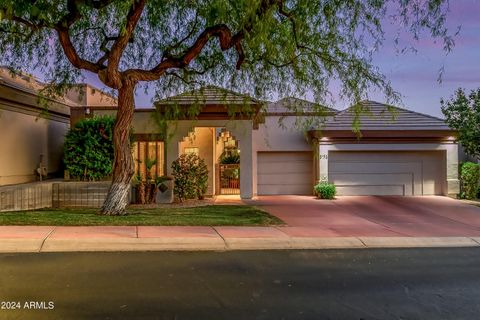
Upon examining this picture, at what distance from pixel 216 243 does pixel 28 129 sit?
1067cm

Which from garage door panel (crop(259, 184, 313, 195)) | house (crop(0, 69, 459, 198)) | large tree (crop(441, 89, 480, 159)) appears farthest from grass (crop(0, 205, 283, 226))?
large tree (crop(441, 89, 480, 159))

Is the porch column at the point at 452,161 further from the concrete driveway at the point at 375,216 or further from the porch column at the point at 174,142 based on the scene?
the porch column at the point at 174,142

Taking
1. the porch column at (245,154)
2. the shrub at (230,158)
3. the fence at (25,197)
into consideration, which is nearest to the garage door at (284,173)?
the shrub at (230,158)

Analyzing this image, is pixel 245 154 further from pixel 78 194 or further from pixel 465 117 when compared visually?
pixel 465 117

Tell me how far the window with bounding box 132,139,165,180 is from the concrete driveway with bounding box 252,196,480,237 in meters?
4.58

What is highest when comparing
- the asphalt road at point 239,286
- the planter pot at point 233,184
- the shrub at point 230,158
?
the shrub at point 230,158

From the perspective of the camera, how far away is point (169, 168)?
1738 cm

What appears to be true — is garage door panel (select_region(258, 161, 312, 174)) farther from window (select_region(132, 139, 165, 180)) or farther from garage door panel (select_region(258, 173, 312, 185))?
window (select_region(132, 139, 165, 180))

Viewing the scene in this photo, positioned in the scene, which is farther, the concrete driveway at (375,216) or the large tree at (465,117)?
the large tree at (465,117)

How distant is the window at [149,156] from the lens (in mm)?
17695

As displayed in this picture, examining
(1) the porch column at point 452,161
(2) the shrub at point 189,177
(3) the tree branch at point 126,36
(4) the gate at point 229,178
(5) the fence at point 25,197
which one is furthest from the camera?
(4) the gate at point 229,178

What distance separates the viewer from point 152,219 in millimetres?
11164

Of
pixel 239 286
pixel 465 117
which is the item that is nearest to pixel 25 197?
pixel 239 286

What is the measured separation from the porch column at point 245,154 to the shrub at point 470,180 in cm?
978
